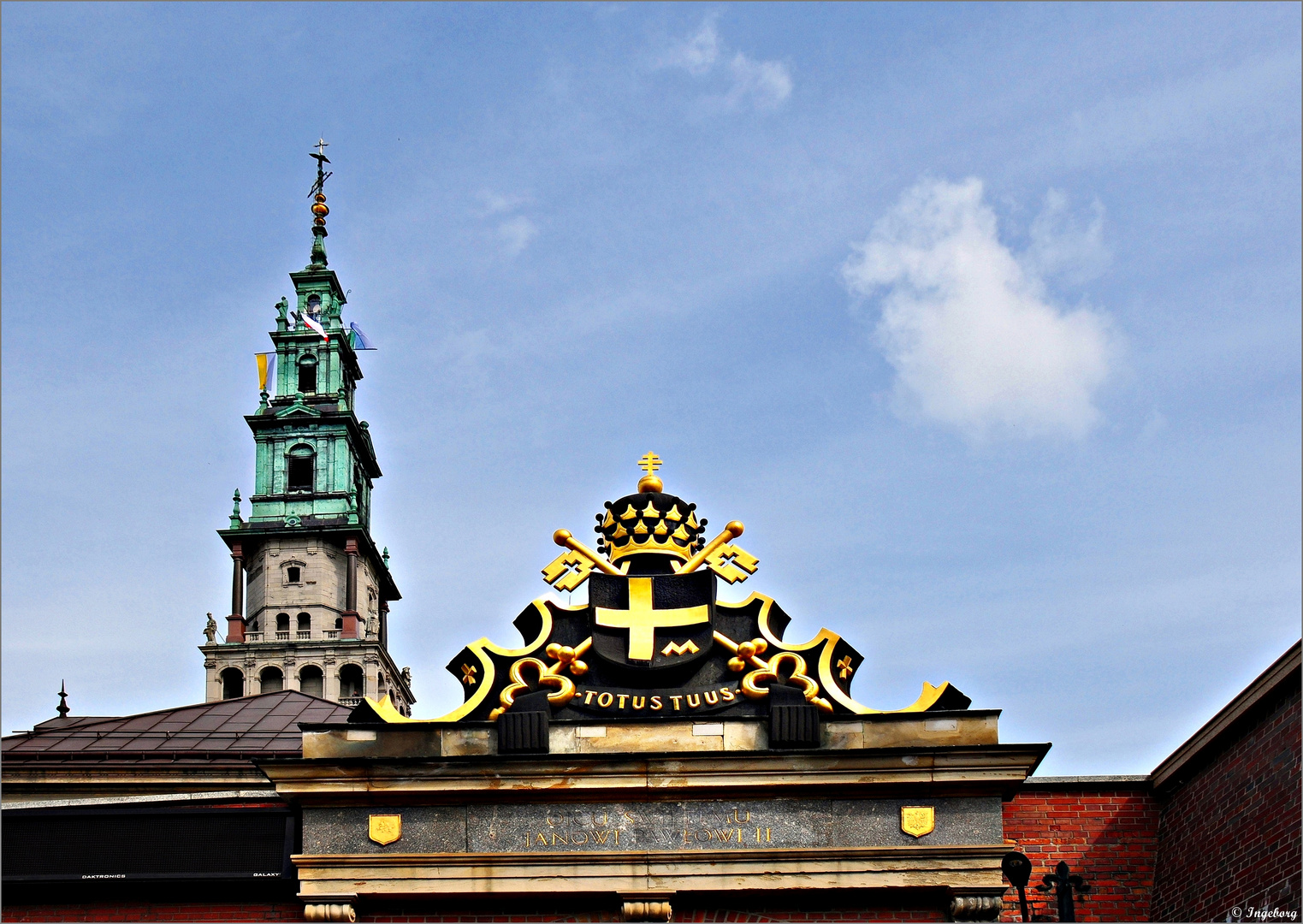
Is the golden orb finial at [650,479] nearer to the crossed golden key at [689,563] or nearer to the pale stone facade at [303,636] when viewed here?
the crossed golden key at [689,563]

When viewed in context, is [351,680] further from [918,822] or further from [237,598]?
[918,822]

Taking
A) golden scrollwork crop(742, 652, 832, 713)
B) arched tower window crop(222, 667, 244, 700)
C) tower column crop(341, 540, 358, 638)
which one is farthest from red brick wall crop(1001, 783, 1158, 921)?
tower column crop(341, 540, 358, 638)

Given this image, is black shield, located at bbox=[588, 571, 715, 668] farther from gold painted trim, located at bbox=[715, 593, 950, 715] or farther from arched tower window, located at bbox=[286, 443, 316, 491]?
arched tower window, located at bbox=[286, 443, 316, 491]

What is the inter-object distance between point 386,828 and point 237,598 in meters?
65.2

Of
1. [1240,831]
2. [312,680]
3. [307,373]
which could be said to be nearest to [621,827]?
[1240,831]

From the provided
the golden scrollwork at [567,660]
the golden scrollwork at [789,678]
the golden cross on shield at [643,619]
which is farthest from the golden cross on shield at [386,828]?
the golden scrollwork at [789,678]

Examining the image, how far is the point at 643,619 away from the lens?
22.3 meters

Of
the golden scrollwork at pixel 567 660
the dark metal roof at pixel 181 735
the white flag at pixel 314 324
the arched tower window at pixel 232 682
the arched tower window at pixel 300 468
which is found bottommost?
the golden scrollwork at pixel 567 660

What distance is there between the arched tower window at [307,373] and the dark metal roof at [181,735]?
4002cm

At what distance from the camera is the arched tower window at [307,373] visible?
88250 millimetres

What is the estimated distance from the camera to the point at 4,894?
21469 millimetres

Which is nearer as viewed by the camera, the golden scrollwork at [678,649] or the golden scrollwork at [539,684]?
the golden scrollwork at [539,684]

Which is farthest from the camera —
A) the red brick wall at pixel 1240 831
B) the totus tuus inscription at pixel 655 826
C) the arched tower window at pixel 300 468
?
the arched tower window at pixel 300 468

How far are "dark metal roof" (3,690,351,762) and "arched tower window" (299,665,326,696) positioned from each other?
31.6 m
